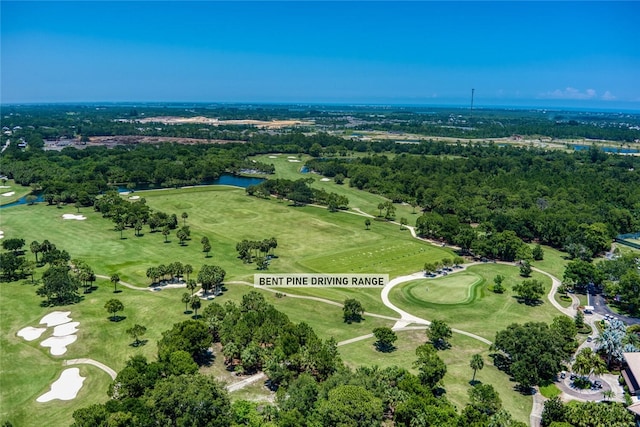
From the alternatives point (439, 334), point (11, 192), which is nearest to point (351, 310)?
point (439, 334)

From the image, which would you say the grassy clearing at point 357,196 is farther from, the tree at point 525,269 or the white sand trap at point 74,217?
the white sand trap at point 74,217

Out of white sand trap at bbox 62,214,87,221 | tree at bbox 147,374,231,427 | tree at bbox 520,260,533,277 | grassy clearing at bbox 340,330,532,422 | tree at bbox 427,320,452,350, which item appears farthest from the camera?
white sand trap at bbox 62,214,87,221

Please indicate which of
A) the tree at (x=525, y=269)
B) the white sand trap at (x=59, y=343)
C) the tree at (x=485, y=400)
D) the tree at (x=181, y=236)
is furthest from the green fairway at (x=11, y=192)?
the tree at (x=525, y=269)

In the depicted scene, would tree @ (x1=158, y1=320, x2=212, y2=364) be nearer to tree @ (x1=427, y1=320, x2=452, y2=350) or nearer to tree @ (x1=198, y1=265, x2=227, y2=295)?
tree @ (x1=198, y1=265, x2=227, y2=295)

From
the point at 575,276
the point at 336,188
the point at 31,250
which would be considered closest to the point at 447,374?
the point at 575,276

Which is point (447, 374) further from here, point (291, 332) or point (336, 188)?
point (336, 188)

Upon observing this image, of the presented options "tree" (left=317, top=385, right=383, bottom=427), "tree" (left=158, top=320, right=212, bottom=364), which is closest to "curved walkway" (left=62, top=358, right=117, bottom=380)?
"tree" (left=158, top=320, right=212, bottom=364)
